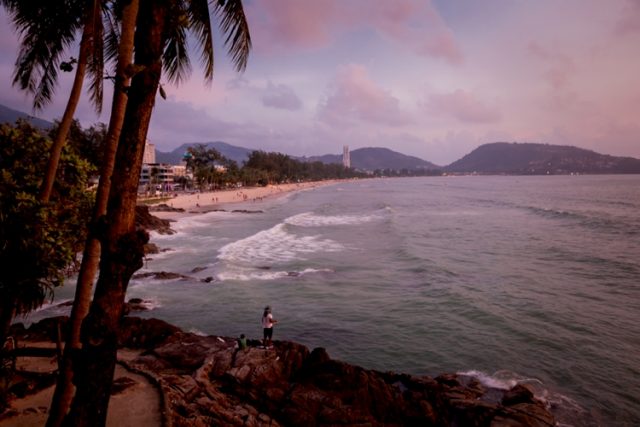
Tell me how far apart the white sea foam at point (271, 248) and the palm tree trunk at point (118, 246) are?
24.4 m

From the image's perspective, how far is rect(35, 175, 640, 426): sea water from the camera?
13.4 metres

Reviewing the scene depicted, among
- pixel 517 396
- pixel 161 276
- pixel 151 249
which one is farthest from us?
pixel 151 249

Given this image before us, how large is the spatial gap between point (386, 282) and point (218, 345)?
13.4m

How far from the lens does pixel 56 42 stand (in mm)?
7098

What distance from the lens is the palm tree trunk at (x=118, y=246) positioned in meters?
3.72

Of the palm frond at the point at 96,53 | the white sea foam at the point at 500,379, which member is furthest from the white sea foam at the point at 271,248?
the palm frond at the point at 96,53

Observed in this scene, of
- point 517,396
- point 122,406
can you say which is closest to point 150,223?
point 122,406

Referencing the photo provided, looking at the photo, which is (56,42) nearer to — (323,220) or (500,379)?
(500,379)

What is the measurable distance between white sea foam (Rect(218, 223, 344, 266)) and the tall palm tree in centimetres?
2162

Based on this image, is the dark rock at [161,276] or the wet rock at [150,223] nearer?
the dark rock at [161,276]

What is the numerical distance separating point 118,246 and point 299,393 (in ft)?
24.8

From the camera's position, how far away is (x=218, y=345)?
1256cm

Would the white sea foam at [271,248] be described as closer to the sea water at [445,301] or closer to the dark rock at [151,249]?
the sea water at [445,301]

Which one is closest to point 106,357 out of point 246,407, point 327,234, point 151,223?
point 246,407
